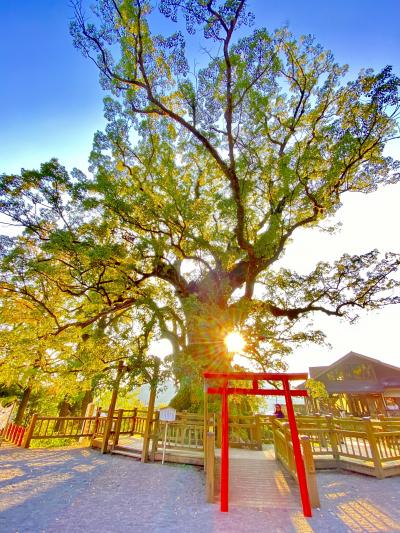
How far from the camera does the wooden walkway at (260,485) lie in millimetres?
4641

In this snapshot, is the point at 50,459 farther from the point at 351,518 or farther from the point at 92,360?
the point at 351,518

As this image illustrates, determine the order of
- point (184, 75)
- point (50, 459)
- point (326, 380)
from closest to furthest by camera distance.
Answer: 1. point (50, 459)
2. point (184, 75)
3. point (326, 380)

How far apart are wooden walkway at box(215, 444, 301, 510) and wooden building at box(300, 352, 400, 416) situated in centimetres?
1238

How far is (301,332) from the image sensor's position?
978 centimetres

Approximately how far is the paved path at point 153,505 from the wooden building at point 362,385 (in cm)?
1335

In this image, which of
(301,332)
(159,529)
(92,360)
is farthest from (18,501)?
(301,332)

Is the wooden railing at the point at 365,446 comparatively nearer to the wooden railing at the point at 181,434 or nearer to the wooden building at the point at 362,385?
the wooden railing at the point at 181,434

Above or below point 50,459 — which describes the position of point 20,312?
above

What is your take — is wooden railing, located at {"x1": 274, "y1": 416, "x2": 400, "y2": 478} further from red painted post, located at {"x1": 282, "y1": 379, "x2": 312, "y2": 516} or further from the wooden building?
the wooden building

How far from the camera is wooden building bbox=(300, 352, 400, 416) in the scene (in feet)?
56.1

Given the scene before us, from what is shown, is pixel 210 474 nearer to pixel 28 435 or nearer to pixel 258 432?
pixel 258 432

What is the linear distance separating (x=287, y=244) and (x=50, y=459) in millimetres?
12031

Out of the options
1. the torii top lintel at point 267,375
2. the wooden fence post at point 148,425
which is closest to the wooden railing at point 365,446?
the torii top lintel at point 267,375

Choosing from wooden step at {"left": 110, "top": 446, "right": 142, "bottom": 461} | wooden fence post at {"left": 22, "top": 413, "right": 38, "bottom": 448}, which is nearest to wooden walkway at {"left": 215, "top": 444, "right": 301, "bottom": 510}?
wooden step at {"left": 110, "top": 446, "right": 142, "bottom": 461}
